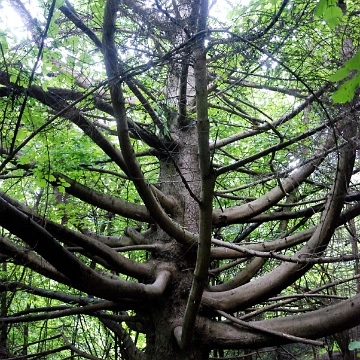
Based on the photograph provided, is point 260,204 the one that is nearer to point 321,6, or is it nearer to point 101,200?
point 101,200

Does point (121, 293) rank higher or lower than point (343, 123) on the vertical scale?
lower

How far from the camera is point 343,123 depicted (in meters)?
2.39

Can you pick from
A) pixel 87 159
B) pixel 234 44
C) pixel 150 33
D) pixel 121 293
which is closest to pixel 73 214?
pixel 87 159

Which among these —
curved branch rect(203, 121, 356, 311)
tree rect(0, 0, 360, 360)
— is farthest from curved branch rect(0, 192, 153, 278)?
curved branch rect(203, 121, 356, 311)

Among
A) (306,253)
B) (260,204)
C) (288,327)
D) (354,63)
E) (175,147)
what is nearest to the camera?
(354,63)

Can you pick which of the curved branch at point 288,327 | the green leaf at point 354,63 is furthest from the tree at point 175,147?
the green leaf at point 354,63

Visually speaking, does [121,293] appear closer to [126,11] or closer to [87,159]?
[87,159]

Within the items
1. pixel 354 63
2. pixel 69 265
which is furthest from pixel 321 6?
pixel 69 265

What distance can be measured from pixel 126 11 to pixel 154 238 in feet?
7.78

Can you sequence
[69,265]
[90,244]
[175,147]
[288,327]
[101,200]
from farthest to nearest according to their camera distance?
[101,200]
[175,147]
[288,327]
[90,244]
[69,265]

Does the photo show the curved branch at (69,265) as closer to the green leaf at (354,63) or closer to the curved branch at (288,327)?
the curved branch at (288,327)

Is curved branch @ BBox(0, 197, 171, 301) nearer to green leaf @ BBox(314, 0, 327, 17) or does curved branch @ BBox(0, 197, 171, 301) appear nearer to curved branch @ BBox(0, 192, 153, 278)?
curved branch @ BBox(0, 192, 153, 278)

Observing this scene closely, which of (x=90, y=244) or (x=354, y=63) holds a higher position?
(x=90, y=244)

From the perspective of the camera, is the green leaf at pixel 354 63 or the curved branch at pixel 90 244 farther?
the curved branch at pixel 90 244
